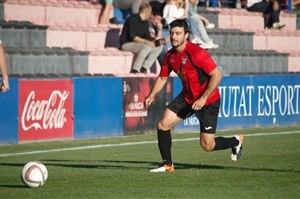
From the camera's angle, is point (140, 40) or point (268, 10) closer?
point (140, 40)

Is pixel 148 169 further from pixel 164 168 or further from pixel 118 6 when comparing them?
pixel 118 6

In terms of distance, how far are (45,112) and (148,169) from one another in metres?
5.38

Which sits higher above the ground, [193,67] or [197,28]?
[193,67]

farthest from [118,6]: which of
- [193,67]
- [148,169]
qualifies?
[193,67]

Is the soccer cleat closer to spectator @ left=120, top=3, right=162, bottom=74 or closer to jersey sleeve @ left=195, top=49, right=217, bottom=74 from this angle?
jersey sleeve @ left=195, top=49, right=217, bottom=74

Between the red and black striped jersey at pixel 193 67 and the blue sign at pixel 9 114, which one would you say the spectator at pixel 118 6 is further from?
the red and black striped jersey at pixel 193 67

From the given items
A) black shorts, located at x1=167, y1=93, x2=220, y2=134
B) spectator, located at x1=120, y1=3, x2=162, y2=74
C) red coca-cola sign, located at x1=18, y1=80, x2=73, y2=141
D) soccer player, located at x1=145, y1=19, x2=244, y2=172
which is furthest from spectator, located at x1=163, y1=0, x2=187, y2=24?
black shorts, located at x1=167, y1=93, x2=220, y2=134

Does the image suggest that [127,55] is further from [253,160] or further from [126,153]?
[253,160]

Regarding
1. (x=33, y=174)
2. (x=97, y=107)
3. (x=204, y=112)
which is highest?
(x=204, y=112)

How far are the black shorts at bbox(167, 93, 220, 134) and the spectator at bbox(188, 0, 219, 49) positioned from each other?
1168cm

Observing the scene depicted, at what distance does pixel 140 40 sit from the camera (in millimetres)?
22312

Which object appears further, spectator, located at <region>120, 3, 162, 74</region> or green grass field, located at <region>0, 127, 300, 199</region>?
spectator, located at <region>120, 3, 162, 74</region>

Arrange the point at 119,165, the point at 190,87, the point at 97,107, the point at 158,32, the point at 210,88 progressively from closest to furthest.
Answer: the point at 210,88 → the point at 190,87 → the point at 119,165 → the point at 97,107 → the point at 158,32

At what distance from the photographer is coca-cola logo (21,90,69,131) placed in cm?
1809
